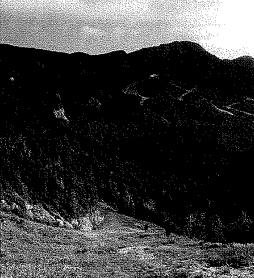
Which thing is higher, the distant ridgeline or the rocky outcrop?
the distant ridgeline

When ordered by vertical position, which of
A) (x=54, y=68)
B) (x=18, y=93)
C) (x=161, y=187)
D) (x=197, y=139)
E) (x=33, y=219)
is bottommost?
(x=33, y=219)

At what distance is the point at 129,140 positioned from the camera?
70.6 m

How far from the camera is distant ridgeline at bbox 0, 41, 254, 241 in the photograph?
5484cm

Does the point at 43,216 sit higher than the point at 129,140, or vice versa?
the point at 129,140

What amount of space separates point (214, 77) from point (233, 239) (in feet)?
185

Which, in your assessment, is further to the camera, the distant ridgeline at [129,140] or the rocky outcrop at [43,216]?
the distant ridgeline at [129,140]

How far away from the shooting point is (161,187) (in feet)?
206

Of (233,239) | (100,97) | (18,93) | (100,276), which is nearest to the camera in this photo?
(100,276)

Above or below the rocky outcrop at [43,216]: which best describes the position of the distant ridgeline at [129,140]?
above

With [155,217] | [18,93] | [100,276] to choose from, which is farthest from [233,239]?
[18,93]

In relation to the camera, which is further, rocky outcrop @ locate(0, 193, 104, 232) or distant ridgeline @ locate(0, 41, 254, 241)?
distant ridgeline @ locate(0, 41, 254, 241)

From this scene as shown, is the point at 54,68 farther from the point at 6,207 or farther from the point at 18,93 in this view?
the point at 6,207

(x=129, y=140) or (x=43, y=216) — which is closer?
(x=43, y=216)

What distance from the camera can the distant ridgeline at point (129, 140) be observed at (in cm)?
5484
